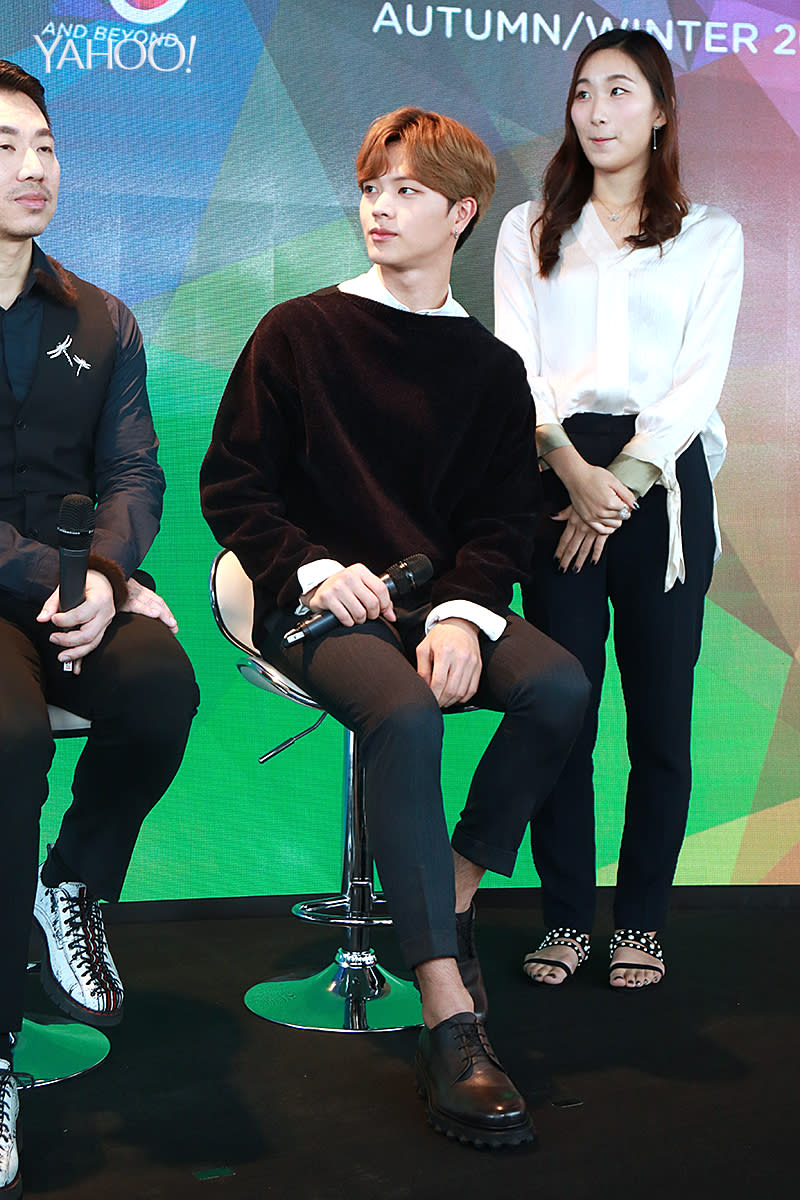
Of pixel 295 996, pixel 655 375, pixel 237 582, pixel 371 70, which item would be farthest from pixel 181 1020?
pixel 371 70

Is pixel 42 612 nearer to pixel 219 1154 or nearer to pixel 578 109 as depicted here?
pixel 219 1154

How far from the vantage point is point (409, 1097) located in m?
2.02

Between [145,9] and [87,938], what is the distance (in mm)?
2167

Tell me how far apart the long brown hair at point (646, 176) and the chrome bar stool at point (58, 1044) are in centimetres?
135

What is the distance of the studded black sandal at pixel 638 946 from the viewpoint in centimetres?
262

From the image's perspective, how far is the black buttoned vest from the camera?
223 cm

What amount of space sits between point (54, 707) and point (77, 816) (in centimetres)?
21

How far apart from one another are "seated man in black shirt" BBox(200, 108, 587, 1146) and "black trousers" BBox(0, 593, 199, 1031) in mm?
236

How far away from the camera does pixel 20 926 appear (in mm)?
1809

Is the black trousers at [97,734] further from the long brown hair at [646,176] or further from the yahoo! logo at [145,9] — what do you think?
the yahoo! logo at [145,9]

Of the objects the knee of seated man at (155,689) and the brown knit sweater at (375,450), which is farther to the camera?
the brown knit sweater at (375,450)

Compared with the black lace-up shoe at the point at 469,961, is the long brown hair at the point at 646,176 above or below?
above

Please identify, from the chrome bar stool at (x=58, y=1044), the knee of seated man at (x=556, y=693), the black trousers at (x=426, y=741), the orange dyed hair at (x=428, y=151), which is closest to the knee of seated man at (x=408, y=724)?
the black trousers at (x=426, y=741)

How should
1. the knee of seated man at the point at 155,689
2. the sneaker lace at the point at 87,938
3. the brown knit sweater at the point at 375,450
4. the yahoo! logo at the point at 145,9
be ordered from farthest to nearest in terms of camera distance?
the yahoo! logo at the point at 145,9
the brown knit sweater at the point at 375,450
the sneaker lace at the point at 87,938
the knee of seated man at the point at 155,689
